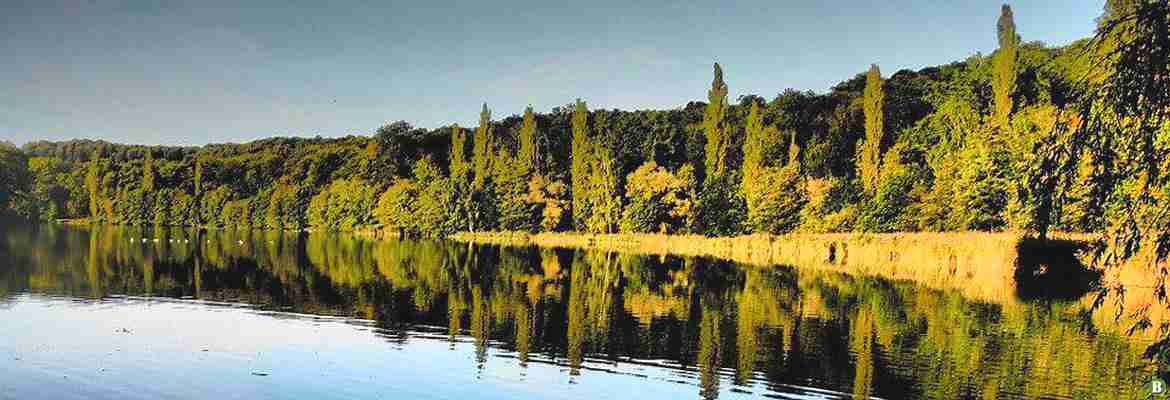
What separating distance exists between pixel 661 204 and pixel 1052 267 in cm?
4392

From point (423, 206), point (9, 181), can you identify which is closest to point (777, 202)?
point (423, 206)

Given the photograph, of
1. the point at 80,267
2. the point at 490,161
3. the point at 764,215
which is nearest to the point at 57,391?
the point at 80,267

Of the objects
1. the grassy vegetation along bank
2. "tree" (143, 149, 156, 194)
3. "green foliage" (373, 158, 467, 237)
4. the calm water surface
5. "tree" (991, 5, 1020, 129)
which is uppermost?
"tree" (991, 5, 1020, 129)

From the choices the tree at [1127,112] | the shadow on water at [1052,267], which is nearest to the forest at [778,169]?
the tree at [1127,112]

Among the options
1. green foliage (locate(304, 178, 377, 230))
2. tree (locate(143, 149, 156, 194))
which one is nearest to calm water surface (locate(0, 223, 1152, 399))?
green foliage (locate(304, 178, 377, 230))

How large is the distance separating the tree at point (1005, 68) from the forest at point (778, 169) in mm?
188

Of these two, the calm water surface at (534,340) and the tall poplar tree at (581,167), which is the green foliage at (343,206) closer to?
the tall poplar tree at (581,167)

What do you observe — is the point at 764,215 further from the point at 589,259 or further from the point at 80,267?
the point at 80,267

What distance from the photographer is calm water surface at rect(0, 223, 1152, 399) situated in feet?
67.7

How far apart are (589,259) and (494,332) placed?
38494mm

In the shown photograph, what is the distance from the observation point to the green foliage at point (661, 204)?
89.4 metres

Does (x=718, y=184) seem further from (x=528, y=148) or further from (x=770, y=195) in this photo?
(x=528, y=148)

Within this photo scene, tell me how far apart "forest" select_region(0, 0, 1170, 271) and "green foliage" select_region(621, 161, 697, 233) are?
0.78 ft

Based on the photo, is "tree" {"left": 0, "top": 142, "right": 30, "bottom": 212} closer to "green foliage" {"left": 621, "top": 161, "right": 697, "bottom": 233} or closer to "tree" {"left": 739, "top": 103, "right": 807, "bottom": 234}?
"green foliage" {"left": 621, "top": 161, "right": 697, "bottom": 233}
